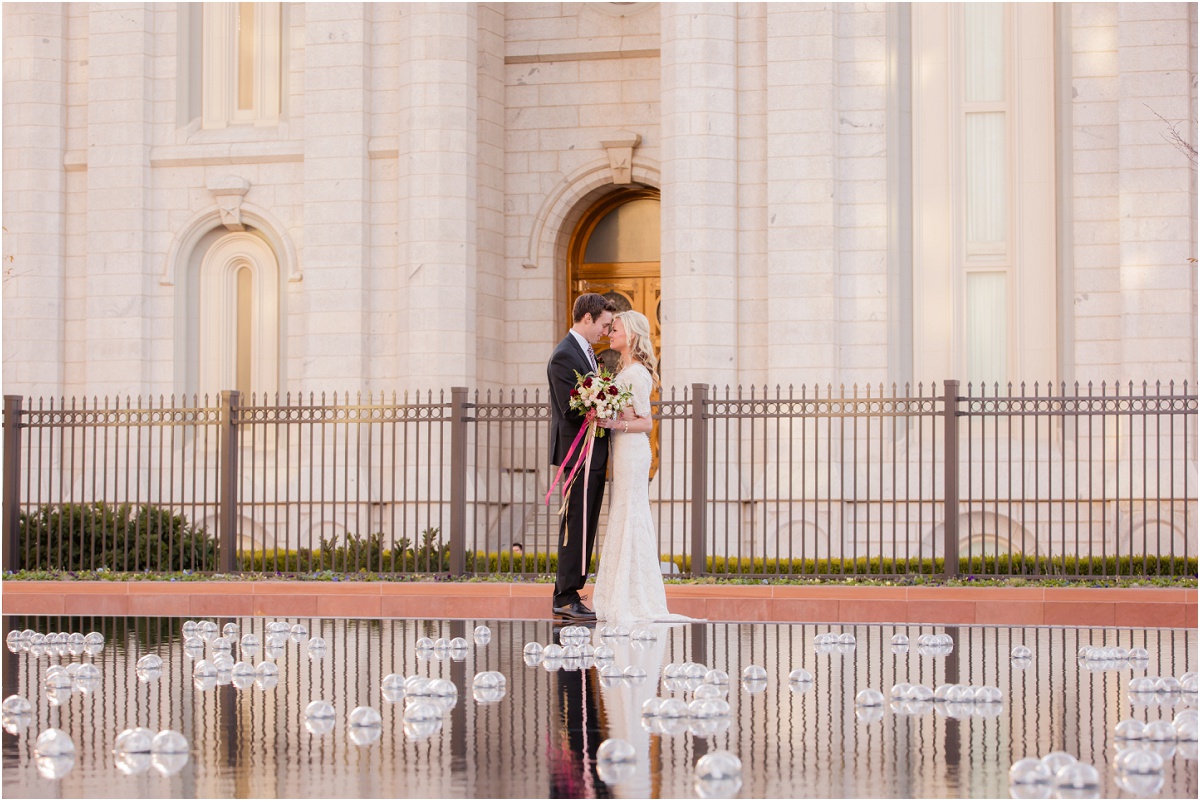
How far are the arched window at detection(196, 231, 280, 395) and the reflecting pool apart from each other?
13309 mm

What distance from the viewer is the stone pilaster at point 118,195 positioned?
2264 centimetres

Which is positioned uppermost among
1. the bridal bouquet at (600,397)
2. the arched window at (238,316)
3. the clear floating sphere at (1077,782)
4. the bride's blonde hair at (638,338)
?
the arched window at (238,316)

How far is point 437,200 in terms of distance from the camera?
69.7 ft

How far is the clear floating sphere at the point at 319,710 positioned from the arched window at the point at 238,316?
17.3 metres

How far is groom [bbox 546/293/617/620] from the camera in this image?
10.3 meters

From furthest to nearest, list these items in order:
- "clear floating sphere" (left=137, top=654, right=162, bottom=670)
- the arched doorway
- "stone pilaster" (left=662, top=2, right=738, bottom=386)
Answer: the arched doorway < "stone pilaster" (left=662, top=2, right=738, bottom=386) < "clear floating sphere" (left=137, top=654, right=162, bottom=670)

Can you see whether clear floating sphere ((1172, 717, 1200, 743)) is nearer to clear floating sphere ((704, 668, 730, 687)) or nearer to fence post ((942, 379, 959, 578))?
clear floating sphere ((704, 668, 730, 687))

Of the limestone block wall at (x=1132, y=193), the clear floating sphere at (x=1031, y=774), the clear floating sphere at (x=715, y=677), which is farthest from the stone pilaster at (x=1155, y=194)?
the clear floating sphere at (x=1031, y=774)

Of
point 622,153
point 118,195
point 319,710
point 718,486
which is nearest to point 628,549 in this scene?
point 319,710

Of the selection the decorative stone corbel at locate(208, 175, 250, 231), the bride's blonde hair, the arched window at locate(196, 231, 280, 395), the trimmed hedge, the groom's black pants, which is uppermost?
the decorative stone corbel at locate(208, 175, 250, 231)

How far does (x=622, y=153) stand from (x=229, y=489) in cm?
980

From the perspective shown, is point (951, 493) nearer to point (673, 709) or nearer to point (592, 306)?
point (592, 306)

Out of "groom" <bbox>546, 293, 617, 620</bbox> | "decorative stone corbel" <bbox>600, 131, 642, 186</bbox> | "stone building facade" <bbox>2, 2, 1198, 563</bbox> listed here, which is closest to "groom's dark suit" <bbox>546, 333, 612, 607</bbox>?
"groom" <bbox>546, 293, 617, 620</bbox>

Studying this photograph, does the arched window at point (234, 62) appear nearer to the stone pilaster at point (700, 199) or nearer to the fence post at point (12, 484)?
the stone pilaster at point (700, 199)
